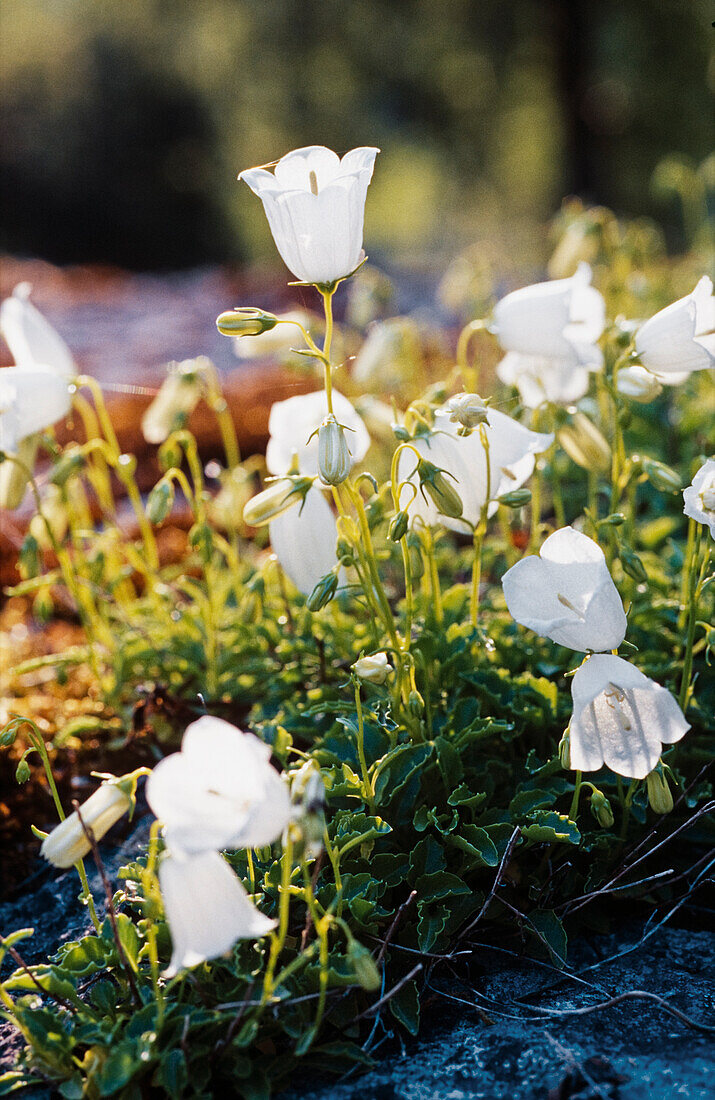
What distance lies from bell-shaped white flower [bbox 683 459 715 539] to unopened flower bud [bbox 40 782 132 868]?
899 millimetres

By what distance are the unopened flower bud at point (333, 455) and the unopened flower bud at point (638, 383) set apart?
707mm

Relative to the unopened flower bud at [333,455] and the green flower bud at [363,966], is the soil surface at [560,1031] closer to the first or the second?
the green flower bud at [363,966]

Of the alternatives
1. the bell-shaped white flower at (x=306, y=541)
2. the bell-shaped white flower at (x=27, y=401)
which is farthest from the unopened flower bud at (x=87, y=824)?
the bell-shaped white flower at (x=27, y=401)

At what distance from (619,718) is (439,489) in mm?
432

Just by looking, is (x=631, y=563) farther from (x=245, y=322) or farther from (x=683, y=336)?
(x=245, y=322)

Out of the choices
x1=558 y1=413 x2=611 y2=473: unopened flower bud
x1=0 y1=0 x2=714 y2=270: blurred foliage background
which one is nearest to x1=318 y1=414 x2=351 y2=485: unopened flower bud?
x1=558 y1=413 x2=611 y2=473: unopened flower bud

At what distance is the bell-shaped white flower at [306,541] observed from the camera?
1794 mm

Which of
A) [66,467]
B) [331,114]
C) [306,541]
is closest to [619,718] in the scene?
[306,541]

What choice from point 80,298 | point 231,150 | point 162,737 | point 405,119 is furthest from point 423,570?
point 231,150

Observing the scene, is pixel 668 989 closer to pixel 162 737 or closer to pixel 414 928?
pixel 414 928

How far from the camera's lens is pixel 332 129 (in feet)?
38.0

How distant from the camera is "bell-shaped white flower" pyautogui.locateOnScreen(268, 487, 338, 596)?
179cm

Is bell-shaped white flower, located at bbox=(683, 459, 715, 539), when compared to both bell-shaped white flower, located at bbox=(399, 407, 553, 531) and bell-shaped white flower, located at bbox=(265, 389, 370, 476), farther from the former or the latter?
bell-shaped white flower, located at bbox=(265, 389, 370, 476)

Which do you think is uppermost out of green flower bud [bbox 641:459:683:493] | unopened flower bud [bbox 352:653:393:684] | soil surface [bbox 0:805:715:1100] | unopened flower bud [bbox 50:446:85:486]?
unopened flower bud [bbox 50:446:85:486]
